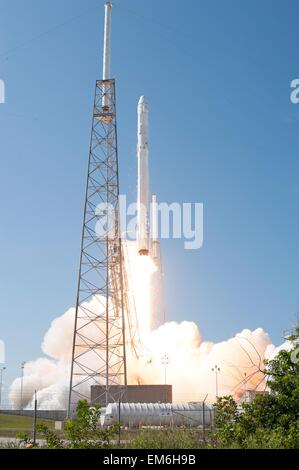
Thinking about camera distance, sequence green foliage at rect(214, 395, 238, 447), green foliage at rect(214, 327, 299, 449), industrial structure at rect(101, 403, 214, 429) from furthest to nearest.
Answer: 1. industrial structure at rect(101, 403, 214, 429)
2. green foliage at rect(214, 395, 238, 447)
3. green foliage at rect(214, 327, 299, 449)

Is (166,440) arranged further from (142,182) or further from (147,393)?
(142,182)

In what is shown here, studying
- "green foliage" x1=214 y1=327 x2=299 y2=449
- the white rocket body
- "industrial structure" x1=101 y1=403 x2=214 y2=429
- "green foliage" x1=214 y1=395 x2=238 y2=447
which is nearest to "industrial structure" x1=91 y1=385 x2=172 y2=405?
"industrial structure" x1=101 y1=403 x2=214 y2=429

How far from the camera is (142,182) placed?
63.3m

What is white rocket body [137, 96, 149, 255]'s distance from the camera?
62.7m

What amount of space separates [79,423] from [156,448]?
2253 millimetres

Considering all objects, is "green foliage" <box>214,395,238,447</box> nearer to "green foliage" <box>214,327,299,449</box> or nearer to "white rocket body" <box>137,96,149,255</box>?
"green foliage" <box>214,327,299,449</box>

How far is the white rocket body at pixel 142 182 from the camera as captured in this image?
62.7m

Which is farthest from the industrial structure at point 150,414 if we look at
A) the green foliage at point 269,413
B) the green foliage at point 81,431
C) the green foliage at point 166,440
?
the green foliage at point 81,431

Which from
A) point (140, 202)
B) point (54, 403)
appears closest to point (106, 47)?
point (140, 202)

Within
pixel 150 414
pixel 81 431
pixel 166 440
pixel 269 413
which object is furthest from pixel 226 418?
pixel 150 414

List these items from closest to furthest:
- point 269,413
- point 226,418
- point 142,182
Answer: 1. point 269,413
2. point 226,418
3. point 142,182

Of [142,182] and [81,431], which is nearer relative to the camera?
[81,431]

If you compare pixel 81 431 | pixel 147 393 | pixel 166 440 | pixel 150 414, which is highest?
pixel 147 393
